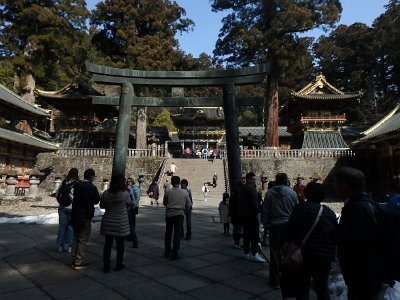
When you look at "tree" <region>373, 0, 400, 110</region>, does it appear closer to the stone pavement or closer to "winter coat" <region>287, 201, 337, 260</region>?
the stone pavement

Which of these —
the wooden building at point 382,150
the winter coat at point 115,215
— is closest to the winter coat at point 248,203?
the winter coat at point 115,215

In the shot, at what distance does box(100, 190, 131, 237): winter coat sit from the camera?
4.99 meters

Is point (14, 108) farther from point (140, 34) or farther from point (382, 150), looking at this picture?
point (382, 150)

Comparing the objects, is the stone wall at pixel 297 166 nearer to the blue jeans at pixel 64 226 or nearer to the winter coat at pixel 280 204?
the blue jeans at pixel 64 226

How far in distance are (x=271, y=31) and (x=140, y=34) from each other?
11.8 m

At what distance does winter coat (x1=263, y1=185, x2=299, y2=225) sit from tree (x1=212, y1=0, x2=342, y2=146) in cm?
2084

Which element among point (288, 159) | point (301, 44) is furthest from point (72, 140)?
point (301, 44)

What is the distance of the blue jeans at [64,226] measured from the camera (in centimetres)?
619

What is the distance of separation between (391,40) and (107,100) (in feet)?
140

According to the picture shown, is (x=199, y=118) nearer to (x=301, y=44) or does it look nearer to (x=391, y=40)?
(x=301, y=44)

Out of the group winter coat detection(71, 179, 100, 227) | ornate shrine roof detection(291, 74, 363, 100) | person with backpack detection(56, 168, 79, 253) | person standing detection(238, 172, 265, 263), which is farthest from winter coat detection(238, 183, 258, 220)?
ornate shrine roof detection(291, 74, 363, 100)

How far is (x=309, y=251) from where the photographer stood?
3031 millimetres

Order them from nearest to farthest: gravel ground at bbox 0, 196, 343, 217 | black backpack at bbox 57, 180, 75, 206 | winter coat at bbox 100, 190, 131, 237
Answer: winter coat at bbox 100, 190, 131, 237 → black backpack at bbox 57, 180, 75, 206 → gravel ground at bbox 0, 196, 343, 217

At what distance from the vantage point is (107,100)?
32.5ft
